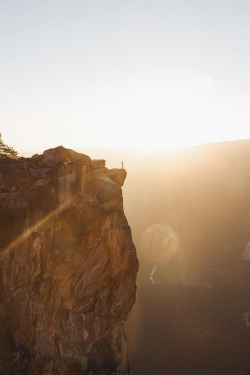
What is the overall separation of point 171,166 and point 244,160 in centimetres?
2989

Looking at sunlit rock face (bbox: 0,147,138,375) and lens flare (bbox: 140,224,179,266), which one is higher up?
sunlit rock face (bbox: 0,147,138,375)

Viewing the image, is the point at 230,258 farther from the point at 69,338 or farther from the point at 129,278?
the point at 69,338

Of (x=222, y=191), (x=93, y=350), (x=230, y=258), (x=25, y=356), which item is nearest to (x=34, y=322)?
(x=25, y=356)

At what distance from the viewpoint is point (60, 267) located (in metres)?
20.9

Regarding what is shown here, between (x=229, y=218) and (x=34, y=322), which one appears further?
(x=229, y=218)

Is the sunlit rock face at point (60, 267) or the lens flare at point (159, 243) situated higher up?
the sunlit rock face at point (60, 267)

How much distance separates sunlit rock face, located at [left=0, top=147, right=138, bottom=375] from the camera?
62.8 ft

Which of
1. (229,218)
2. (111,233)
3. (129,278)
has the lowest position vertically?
(229,218)

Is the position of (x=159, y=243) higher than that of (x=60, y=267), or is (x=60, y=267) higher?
(x=60, y=267)

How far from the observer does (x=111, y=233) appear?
79.0ft

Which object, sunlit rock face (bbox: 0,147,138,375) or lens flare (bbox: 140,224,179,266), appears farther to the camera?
lens flare (bbox: 140,224,179,266)

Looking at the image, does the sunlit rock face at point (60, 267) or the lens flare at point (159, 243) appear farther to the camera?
the lens flare at point (159, 243)

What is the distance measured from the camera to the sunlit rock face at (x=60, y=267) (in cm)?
1914

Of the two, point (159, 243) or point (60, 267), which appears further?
point (159, 243)
